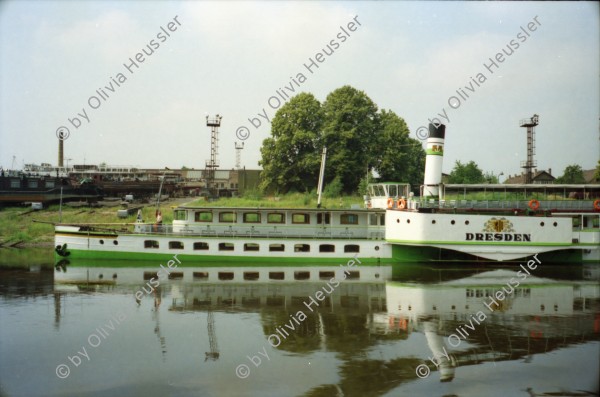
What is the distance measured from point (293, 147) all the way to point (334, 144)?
411 cm

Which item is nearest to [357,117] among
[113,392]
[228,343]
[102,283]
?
[102,283]

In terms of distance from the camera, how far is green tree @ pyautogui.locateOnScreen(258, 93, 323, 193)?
155 feet

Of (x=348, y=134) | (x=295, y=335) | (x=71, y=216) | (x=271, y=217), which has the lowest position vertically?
(x=295, y=335)

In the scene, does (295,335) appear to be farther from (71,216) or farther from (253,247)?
(71,216)

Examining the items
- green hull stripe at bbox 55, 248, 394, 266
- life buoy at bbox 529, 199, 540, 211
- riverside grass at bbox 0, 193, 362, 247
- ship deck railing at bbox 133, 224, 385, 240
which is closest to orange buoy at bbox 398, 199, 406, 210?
ship deck railing at bbox 133, 224, 385, 240

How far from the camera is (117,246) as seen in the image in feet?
98.4

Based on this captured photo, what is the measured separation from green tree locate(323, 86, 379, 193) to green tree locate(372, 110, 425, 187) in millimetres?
1054

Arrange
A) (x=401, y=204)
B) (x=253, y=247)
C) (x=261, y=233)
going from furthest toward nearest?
1. (x=253, y=247)
2. (x=261, y=233)
3. (x=401, y=204)

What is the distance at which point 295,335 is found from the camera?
1575cm

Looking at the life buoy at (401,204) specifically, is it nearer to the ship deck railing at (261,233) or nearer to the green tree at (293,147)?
the ship deck railing at (261,233)

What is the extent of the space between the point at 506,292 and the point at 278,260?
44.2 ft

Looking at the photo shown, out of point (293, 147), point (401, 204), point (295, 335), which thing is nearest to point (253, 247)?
point (401, 204)

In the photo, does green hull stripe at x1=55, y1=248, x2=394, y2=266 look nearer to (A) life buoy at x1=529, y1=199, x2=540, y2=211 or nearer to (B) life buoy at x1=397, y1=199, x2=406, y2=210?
(B) life buoy at x1=397, y1=199, x2=406, y2=210

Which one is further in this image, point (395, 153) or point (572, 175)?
point (572, 175)
